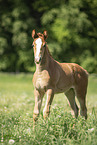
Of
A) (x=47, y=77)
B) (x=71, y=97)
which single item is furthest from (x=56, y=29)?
(x=47, y=77)

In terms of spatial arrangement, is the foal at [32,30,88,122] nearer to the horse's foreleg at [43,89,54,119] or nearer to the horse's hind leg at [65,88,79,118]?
the horse's foreleg at [43,89,54,119]

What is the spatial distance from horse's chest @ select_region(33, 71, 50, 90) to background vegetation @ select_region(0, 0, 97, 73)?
1517cm

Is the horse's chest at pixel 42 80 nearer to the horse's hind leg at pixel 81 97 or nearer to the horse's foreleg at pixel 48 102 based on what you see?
the horse's foreleg at pixel 48 102

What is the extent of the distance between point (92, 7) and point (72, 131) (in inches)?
723

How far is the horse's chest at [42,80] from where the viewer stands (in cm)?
438

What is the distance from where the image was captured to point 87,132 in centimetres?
400

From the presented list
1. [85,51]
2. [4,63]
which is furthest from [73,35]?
[4,63]

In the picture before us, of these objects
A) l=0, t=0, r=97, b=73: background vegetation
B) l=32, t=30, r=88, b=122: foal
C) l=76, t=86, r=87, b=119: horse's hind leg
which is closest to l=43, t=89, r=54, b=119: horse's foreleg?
l=32, t=30, r=88, b=122: foal

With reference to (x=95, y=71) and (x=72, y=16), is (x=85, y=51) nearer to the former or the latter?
(x=95, y=71)

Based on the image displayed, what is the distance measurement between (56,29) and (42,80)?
1726 centimetres

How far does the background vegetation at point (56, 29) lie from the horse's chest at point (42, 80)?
1517 centimetres

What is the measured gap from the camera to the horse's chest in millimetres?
4379

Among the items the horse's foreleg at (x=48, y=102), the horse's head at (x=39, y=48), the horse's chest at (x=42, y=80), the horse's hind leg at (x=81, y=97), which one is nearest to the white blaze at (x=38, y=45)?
the horse's head at (x=39, y=48)

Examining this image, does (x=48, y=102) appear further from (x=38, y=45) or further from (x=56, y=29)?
(x=56, y=29)
